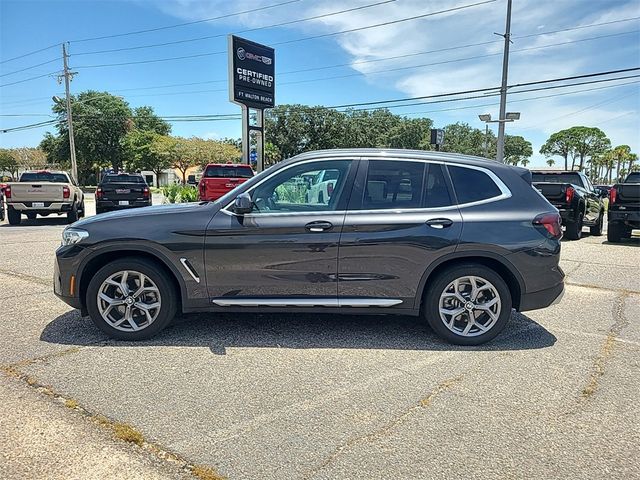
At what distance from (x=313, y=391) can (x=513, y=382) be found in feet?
5.03

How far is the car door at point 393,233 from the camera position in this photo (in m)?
4.27

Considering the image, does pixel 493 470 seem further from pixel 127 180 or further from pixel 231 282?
pixel 127 180

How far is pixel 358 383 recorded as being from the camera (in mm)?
3602

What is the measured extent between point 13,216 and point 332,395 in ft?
48.5

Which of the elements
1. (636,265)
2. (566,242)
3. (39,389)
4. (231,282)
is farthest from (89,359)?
(566,242)

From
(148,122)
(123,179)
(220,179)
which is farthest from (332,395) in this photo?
(148,122)

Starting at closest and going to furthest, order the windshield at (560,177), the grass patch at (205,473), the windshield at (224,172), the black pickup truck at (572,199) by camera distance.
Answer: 1. the grass patch at (205,473)
2. the black pickup truck at (572,199)
3. the windshield at (560,177)
4. the windshield at (224,172)

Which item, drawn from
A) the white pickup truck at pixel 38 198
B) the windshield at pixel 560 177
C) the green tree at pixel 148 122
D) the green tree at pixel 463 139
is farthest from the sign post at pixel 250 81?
the green tree at pixel 463 139

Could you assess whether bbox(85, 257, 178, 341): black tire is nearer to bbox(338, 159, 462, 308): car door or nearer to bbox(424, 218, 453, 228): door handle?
bbox(338, 159, 462, 308): car door

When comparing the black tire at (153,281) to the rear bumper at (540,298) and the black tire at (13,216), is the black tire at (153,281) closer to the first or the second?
the rear bumper at (540,298)

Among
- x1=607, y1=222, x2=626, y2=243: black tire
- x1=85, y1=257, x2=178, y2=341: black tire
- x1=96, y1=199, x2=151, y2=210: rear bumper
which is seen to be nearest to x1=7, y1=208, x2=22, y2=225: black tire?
x1=96, y1=199, x2=151, y2=210: rear bumper

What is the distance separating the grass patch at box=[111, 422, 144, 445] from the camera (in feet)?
9.15

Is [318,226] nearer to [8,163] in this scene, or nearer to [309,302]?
[309,302]

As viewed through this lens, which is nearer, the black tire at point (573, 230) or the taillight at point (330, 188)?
the taillight at point (330, 188)
